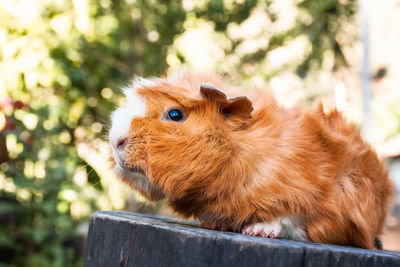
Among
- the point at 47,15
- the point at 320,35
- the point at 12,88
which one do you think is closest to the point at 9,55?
the point at 12,88

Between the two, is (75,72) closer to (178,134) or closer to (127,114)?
(127,114)

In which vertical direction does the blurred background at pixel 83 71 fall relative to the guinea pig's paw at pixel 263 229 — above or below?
above

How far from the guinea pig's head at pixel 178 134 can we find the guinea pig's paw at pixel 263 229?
18 centimetres

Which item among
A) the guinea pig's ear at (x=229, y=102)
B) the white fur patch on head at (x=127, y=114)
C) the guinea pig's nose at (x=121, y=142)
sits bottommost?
the guinea pig's nose at (x=121, y=142)

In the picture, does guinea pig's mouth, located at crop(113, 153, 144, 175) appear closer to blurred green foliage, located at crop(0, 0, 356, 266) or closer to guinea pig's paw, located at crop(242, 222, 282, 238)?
guinea pig's paw, located at crop(242, 222, 282, 238)

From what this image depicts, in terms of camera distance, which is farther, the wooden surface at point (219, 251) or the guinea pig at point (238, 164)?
the guinea pig at point (238, 164)

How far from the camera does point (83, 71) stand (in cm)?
329

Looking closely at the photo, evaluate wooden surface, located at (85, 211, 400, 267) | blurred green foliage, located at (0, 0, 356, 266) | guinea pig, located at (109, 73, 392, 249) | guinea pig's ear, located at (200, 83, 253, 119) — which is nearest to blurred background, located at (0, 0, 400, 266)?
blurred green foliage, located at (0, 0, 356, 266)

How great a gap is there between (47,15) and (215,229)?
2121mm

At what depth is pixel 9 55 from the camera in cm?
252

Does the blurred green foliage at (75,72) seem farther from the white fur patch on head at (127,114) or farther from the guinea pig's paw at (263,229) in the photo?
the guinea pig's paw at (263,229)

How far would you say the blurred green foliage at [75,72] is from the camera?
2656 millimetres

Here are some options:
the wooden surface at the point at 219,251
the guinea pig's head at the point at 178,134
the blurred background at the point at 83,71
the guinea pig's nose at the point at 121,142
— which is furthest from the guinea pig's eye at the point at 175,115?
the blurred background at the point at 83,71

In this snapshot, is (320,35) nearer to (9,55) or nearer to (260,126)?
(9,55)
